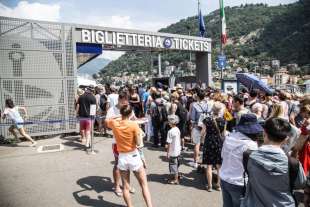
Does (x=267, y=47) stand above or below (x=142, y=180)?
above

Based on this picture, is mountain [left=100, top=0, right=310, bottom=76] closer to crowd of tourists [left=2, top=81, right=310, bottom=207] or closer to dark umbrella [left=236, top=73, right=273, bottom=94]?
dark umbrella [left=236, top=73, right=273, bottom=94]

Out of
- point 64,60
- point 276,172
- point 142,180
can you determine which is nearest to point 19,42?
point 64,60

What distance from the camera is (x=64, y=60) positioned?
11.5 metres

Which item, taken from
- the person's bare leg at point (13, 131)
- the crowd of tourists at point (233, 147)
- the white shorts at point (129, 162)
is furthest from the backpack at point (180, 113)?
the person's bare leg at point (13, 131)

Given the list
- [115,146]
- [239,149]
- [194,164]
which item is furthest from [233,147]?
[194,164]

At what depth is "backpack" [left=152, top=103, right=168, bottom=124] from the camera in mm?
9188

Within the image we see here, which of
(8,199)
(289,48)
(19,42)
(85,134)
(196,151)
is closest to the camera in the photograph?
(8,199)

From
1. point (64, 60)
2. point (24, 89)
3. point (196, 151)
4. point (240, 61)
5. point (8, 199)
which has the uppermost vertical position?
point (240, 61)

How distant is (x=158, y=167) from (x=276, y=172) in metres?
5.04

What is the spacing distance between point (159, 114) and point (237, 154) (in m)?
5.81

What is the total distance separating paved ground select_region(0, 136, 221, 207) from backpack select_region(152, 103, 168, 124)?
1.02 m

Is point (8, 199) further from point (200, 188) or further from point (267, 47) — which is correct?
point (267, 47)

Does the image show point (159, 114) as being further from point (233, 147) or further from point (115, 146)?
point (233, 147)

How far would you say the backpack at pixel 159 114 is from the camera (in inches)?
362
